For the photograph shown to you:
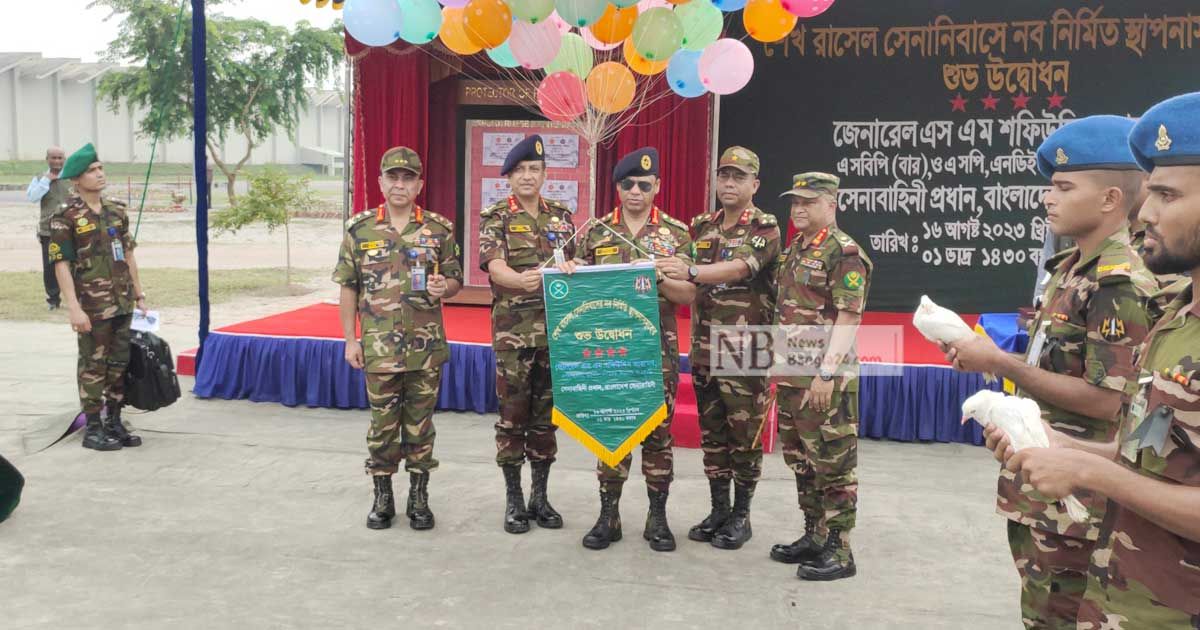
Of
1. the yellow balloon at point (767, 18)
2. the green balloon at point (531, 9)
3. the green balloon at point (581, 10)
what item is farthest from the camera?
the yellow balloon at point (767, 18)

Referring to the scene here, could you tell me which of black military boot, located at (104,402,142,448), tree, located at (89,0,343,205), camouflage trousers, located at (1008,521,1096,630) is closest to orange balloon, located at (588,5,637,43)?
black military boot, located at (104,402,142,448)

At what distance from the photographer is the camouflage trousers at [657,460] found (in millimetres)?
4215

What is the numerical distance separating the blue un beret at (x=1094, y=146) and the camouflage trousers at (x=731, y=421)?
77.3 inches

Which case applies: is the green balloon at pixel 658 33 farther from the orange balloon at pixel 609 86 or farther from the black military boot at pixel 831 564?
the black military boot at pixel 831 564

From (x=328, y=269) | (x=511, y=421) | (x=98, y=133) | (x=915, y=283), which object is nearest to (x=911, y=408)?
(x=915, y=283)

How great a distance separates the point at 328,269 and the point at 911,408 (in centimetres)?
1246

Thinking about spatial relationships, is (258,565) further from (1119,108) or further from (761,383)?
(1119,108)

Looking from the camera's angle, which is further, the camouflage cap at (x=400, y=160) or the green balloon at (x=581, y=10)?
the green balloon at (x=581, y=10)

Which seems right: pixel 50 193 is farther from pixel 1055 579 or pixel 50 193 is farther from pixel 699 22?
pixel 1055 579

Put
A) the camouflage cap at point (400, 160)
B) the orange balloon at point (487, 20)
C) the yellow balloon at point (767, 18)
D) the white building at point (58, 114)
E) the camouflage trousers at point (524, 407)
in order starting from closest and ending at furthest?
the camouflage cap at point (400, 160) → the camouflage trousers at point (524, 407) → the orange balloon at point (487, 20) → the yellow balloon at point (767, 18) → the white building at point (58, 114)

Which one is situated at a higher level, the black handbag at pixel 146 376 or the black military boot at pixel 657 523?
the black handbag at pixel 146 376

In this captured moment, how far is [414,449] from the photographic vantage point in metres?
4.51

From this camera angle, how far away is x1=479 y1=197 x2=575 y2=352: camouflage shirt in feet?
14.4

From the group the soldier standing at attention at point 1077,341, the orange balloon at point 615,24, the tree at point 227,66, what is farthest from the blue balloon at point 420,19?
the tree at point 227,66
